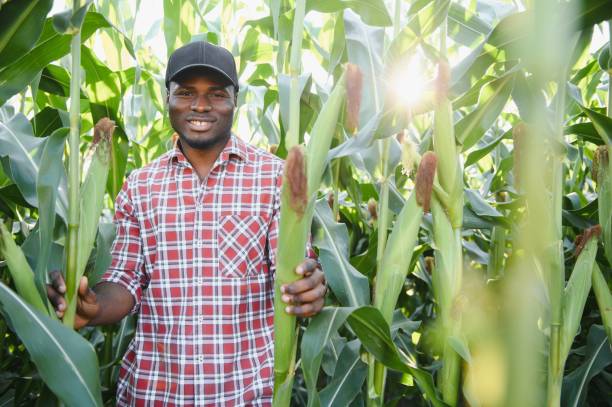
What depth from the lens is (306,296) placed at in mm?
1242

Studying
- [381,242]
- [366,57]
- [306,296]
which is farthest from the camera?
[366,57]

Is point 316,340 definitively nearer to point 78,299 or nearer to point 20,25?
point 78,299

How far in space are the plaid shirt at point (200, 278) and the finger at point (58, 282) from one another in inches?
18.4

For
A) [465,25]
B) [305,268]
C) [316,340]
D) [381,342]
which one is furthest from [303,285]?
[465,25]

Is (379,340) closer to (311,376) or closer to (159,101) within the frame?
(311,376)

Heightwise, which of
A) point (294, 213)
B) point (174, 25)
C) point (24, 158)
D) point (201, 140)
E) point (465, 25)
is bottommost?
point (294, 213)

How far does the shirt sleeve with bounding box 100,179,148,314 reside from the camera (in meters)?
1.83

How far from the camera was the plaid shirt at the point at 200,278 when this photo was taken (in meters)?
1.80

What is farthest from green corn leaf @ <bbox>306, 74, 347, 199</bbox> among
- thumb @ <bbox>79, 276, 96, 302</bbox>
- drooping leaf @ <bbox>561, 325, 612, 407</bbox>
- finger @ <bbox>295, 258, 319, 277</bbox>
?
drooping leaf @ <bbox>561, 325, 612, 407</bbox>

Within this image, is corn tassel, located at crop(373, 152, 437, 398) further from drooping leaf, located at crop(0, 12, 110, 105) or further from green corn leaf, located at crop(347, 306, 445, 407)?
drooping leaf, located at crop(0, 12, 110, 105)

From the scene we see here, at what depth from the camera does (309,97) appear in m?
2.09

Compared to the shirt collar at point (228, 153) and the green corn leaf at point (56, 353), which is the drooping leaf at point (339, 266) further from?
the green corn leaf at point (56, 353)

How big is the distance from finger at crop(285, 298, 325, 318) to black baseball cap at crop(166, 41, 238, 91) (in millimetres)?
953

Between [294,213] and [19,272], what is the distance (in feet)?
2.17
